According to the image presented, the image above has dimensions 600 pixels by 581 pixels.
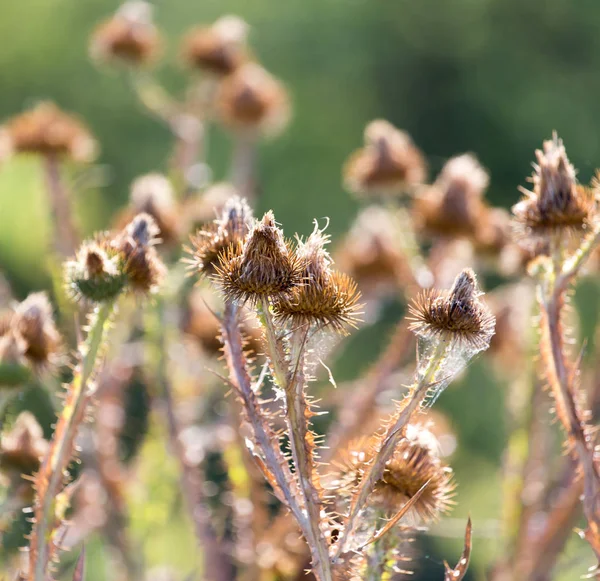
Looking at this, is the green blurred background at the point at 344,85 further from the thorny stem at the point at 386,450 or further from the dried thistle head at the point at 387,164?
the thorny stem at the point at 386,450

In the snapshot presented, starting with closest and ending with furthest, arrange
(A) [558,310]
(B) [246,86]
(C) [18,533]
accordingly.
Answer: (A) [558,310] → (C) [18,533] → (B) [246,86]

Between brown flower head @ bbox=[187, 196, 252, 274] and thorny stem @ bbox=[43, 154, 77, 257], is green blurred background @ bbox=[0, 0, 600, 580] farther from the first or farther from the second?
brown flower head @ bbox=[187, 196, 252, 274]

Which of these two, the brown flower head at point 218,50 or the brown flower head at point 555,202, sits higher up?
the brown flower head at point 218,50

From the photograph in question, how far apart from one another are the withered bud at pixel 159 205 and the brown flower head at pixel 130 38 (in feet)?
1.36

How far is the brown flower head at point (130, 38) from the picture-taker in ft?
3.99

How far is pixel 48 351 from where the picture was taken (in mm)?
670

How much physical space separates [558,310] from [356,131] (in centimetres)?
146

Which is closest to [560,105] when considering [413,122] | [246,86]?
[413,122]

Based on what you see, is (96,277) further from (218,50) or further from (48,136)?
(218,50)

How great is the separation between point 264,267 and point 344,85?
1710 millimetres

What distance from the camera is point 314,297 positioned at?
1.55 feet

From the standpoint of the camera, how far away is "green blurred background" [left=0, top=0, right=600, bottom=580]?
1.79m

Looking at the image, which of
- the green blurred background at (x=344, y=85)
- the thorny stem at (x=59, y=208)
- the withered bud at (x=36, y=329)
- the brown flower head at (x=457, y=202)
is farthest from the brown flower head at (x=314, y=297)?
the green blurred background at (x=344, y=85)

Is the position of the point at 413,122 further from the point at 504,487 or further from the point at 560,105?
the point at 504,487
